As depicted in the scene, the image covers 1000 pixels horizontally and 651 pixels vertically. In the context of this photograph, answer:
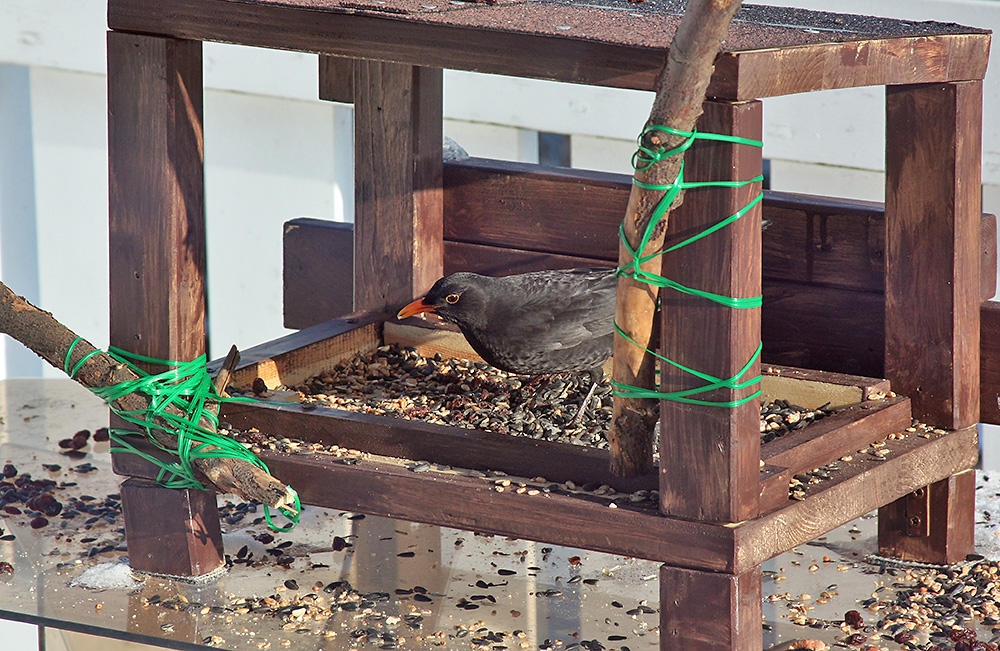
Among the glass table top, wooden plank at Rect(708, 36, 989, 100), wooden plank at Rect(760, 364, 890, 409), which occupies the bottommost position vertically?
the glass table top

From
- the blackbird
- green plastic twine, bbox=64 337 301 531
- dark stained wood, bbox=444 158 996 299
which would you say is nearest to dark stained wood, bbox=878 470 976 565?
dark stained wood, bbox=444 158 996 299

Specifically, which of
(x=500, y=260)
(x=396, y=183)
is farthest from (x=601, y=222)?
(x=396, y=183)

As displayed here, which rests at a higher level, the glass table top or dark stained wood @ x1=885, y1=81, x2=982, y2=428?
dark stained wood @ x1=885, y1=81, x2=982, y2=428

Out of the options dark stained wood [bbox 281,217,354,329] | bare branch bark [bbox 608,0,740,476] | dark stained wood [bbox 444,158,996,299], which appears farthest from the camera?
dark stained wood [bbox 281,217,354,329]

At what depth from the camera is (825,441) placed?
2305 mm

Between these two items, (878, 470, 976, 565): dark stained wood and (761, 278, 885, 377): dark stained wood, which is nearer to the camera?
(878, 470, 976, 565): dark stained wood

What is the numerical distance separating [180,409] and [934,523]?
137 centimetres

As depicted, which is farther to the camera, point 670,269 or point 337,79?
point 337,79

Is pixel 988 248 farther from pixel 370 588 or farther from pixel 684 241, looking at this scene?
pixel 370 588

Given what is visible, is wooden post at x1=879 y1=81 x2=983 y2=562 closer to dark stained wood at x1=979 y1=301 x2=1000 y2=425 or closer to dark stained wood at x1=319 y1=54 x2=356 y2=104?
dark stained wood at x1=979 y1=301 x2=1000 y2=425

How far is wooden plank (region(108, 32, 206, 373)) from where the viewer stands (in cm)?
237

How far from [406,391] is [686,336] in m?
0.97

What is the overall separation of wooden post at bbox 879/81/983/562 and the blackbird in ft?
1.72

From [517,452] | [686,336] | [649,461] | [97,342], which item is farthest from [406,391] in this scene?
[97,342]
